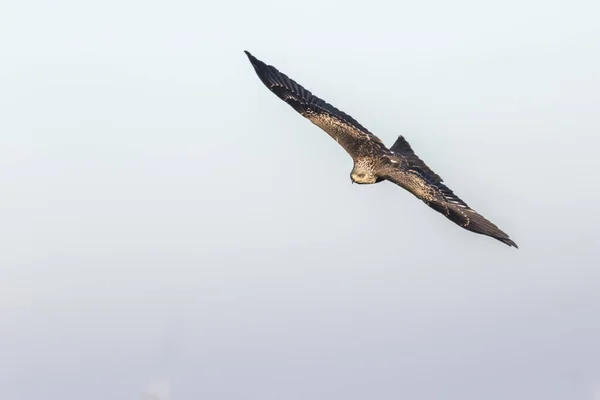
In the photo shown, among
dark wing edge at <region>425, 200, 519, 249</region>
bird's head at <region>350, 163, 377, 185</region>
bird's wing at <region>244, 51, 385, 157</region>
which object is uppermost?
bird's wing at <region>244, 51, 385, 157</region>

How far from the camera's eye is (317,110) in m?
37.4

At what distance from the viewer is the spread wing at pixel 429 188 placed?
31.2 meters

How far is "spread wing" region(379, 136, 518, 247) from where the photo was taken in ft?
102

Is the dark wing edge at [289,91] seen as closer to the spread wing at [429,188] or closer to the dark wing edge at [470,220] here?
the spread wing at [429,188]

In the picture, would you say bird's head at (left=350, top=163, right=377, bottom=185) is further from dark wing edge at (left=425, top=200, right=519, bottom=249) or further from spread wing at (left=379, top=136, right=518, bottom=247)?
dark wing edge at (left=425, top=200, right=519, bottom=249)

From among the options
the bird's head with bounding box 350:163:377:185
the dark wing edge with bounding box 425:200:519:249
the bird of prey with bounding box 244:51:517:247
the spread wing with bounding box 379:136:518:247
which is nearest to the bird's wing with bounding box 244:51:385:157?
the bird of prey with bounding box 244:51:517:247

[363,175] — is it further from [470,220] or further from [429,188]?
[470,220]

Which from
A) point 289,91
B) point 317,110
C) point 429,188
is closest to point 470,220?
point 429,188

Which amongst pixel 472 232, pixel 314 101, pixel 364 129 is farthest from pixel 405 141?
pixel 472 232

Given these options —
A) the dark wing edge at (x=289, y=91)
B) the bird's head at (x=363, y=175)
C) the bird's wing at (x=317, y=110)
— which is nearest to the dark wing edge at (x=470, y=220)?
the bird's head at (x=363, y=175)

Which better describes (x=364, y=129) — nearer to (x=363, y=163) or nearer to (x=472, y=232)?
(x=363, y=163)

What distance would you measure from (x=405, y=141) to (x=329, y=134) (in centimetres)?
300

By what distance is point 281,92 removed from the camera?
3772 cm

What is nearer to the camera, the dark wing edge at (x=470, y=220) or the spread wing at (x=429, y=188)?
the dark wing edge at (x=470, y=220)
